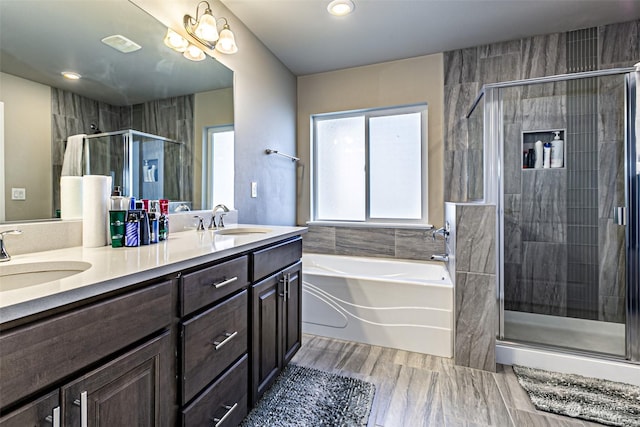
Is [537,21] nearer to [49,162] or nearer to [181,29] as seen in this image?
[181,29]

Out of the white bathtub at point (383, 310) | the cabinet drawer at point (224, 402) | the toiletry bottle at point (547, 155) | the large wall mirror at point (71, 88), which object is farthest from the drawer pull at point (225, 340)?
the toiletry bottle at point (547, 155)

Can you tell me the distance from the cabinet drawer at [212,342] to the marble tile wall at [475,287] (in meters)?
1.41

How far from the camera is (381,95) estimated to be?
290 cm

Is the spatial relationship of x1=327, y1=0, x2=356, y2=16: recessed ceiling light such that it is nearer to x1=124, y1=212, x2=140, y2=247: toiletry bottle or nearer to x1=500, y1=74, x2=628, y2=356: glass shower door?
x1=500, y1=74, x2=628, y2=356: glass shower door

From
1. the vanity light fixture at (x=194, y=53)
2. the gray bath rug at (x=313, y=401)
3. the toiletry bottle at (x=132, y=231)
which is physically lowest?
the gray bath rug at (x=313, y=401)

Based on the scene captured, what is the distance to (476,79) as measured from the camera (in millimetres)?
2600

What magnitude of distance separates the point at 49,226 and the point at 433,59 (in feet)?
9.78

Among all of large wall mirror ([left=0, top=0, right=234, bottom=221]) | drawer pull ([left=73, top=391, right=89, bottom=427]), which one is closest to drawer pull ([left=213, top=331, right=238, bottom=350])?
drawer pull ([left=73, top=391, right=89, bottom=427])

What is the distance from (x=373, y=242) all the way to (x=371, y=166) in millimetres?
771

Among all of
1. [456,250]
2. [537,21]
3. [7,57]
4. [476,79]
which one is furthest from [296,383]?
[537,21]

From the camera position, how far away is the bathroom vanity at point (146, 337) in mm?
580

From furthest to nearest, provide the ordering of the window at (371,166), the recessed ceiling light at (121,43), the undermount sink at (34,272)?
the window at (371,166) < the recessed ceiling light at (121,43) < the undermount sink at (34,272)

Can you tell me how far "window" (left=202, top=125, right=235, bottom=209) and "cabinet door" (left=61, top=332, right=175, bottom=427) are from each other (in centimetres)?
125

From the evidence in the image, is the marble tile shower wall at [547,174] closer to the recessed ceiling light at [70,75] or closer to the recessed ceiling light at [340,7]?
the recessed ceiling light at [340,7]
